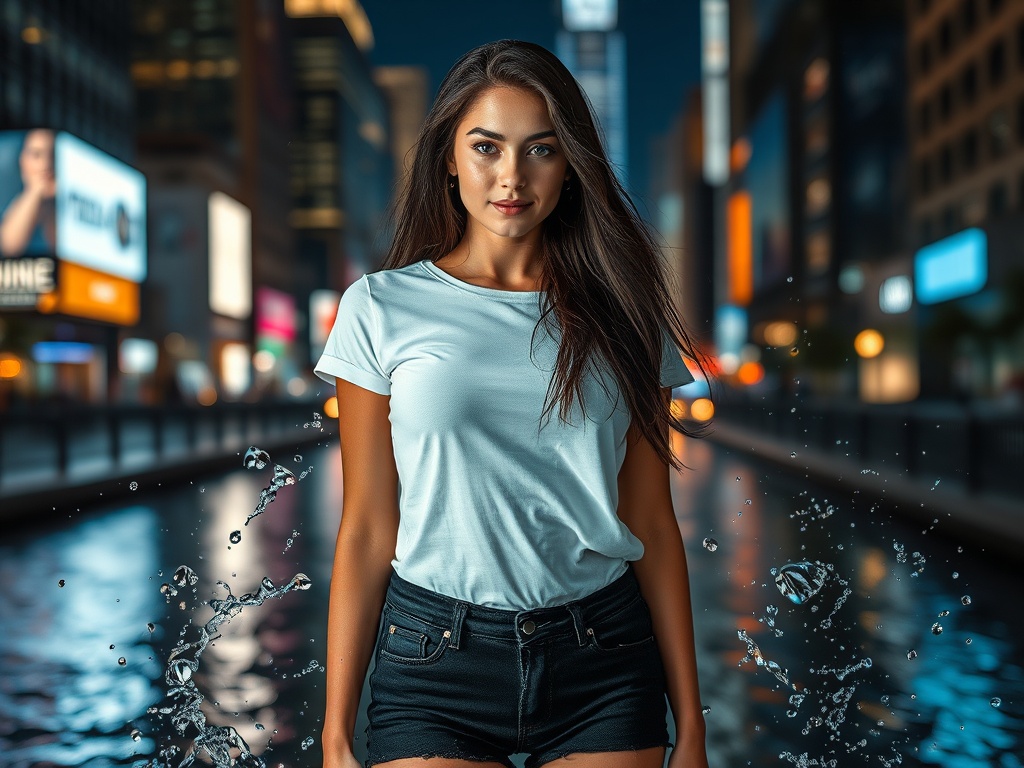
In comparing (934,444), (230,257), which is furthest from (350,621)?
(230,257)

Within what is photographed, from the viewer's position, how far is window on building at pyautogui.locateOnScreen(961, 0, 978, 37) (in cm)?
5391

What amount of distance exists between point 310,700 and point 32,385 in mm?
47241

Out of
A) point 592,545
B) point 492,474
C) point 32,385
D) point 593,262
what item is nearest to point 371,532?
point 492,474

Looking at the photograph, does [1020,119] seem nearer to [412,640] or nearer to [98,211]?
[98,211]

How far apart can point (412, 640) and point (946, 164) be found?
60475mm

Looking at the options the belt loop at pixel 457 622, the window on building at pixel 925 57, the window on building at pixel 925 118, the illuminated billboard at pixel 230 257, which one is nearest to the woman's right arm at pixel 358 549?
the belt loop at pixel 457 622

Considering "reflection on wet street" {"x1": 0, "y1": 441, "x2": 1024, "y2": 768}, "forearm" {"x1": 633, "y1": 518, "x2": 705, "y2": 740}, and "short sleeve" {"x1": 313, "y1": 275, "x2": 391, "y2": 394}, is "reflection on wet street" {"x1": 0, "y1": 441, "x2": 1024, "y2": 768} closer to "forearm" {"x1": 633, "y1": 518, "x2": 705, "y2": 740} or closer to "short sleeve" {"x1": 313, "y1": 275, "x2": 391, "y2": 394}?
"forearm" {"x1": 633, "y1": 518, "x2": 705, "y2": 740}

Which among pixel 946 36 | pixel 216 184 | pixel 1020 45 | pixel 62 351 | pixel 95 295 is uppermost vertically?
pixel 946 36

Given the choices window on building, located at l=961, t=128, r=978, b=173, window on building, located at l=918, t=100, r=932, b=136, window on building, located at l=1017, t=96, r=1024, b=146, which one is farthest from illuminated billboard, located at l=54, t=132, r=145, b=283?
window on building, located at l=918, t=100, r=932, b=136

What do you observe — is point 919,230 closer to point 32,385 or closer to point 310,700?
point 32,385

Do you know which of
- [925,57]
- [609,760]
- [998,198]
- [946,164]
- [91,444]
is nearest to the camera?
[609,760]

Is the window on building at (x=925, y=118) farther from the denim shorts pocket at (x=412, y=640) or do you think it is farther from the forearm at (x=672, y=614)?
the denim shorts pocket at (x=412, y=640)

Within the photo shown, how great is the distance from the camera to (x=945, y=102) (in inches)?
2312

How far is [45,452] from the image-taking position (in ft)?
62.1
